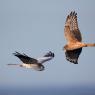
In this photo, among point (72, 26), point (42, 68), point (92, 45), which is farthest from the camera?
point (72, 26)

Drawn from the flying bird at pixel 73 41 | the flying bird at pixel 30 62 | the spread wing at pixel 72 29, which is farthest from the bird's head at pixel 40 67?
the spread wing at pixel 72 29

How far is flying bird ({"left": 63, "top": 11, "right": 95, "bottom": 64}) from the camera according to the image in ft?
46.8

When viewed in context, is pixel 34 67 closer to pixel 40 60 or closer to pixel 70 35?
pixel 40 60

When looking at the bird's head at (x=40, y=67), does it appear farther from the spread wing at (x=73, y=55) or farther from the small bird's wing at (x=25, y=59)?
the spread wing at (x=73, y=55)

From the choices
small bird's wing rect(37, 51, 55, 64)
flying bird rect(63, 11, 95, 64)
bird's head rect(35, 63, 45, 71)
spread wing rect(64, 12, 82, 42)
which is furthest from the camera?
spread wing rect(64, 12, 82, 42)

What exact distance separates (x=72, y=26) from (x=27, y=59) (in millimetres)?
2338

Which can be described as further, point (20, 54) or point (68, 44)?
point (68, 44)

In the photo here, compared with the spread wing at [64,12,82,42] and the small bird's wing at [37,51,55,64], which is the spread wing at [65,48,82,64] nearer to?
the spread wing at [64,12,82,42]

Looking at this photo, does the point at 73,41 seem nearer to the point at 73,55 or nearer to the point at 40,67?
the point at 73,55

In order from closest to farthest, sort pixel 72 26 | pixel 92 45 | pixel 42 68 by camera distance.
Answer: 1. pixel 42 68
2. pixel 92 45
3. pixel 72 26

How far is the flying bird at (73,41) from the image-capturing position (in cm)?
1427

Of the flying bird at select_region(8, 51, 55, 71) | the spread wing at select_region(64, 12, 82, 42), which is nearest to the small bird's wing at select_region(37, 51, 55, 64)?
the flying bird at select_region(8, 51, 55, 71)

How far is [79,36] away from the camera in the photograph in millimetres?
14469

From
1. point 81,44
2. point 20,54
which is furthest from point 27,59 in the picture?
point 81,44
